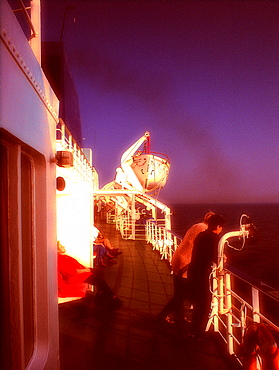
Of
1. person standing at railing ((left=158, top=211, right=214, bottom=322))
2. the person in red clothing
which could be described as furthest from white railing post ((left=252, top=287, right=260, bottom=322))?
the person in red clothing

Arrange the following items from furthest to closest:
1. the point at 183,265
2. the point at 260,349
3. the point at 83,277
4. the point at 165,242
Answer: the point at 165,242, the point at 83,277, the point at 183,265, the point at 260,349

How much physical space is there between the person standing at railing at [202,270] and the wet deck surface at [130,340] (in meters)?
0.25

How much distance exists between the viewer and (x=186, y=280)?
13.2 feet

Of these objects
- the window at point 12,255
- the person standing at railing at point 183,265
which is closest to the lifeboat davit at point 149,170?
the person standing at railing at point 183,265

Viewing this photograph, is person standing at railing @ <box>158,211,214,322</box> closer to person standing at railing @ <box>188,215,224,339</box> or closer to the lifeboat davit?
person standing at railing @ <box>188,215,224,339</box>

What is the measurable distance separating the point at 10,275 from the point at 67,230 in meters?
4.48

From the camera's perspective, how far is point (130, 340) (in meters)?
3.88

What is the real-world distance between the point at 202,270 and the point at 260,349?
133 centimetres

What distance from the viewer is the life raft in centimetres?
234

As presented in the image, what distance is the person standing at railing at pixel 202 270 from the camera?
370 cm

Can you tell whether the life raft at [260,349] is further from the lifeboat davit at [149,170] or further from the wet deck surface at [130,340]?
the lifeboat davit at [149,170]

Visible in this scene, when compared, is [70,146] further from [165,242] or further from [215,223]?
[165,242]

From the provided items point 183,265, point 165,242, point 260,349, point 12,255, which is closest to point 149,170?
point 165,242

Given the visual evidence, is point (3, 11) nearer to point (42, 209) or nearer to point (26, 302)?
point (42, 209)
